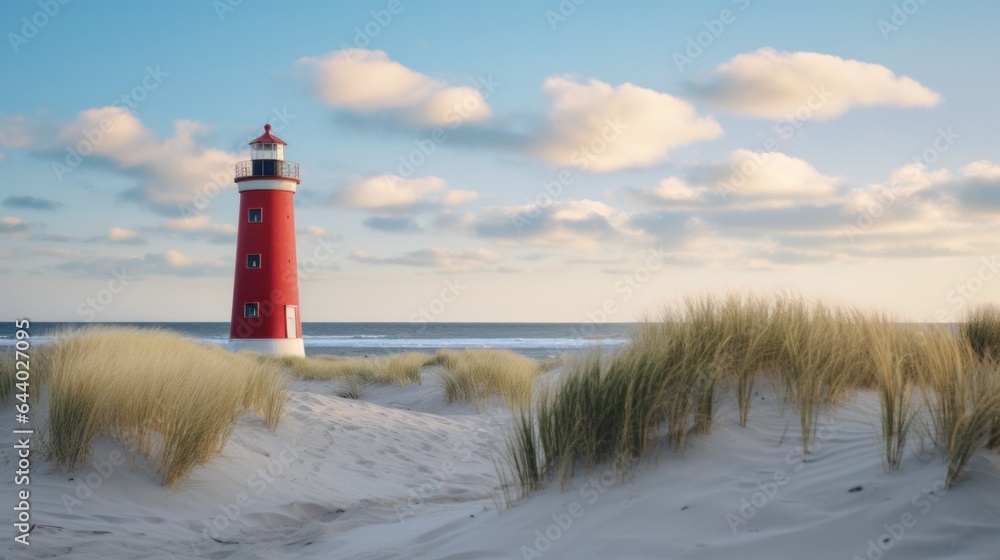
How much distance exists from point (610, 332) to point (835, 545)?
104 inches

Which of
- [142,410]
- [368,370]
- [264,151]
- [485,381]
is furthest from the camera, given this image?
[264,151]

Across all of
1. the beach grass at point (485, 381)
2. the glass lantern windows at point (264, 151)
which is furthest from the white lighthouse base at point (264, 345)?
the beach grass at point (485, 381)

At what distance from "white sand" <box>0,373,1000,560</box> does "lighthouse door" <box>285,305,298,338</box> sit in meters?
14.1

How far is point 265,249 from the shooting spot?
20406 mm

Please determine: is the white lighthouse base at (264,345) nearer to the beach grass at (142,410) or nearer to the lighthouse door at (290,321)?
the lighthouse door at (290,321)

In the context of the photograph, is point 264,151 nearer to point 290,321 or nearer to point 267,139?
point 267,139

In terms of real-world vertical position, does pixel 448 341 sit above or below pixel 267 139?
below

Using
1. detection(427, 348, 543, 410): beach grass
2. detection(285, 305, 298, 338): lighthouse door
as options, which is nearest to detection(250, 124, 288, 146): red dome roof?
detection(285, 305, 298, 338): lighthouse door

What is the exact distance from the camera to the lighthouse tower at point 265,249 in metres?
20.4

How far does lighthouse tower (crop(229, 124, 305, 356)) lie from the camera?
20391 millimetres

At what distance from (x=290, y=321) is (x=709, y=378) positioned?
18.5m

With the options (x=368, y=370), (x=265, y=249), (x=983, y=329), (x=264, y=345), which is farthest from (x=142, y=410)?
(x=264, y=345)

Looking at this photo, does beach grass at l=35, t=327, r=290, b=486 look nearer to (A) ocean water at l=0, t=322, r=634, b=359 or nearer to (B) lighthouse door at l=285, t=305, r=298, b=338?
(A) ocean water at l=0, t=322, r=634, b=359

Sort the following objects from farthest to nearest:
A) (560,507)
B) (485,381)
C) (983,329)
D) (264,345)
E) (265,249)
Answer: (264,345) < (265,249) < (485,381) < (983,329) < (560,507)
